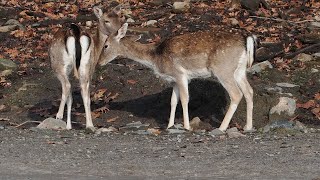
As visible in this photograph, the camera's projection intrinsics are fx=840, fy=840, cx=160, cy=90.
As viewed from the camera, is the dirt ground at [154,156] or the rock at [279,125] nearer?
the dirt ground at [154,156]

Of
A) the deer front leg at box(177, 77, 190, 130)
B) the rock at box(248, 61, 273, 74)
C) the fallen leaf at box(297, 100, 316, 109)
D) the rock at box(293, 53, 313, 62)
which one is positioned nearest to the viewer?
the deer front leg at box(177, 77, 190, 130)

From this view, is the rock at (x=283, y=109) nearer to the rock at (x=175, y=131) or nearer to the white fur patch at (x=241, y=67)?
the white fur patch at (x=241, y=67)

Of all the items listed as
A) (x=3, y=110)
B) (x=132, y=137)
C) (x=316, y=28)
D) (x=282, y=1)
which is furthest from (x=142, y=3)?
(x=132, y=137)

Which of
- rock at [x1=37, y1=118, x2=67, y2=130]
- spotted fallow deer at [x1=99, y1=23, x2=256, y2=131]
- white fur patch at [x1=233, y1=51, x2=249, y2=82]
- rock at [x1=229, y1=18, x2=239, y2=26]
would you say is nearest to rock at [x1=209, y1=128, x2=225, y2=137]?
spotted fallow deer at [x1=99, y1=23, x2=256, y2=131]

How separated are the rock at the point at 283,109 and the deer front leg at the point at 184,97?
166 cm

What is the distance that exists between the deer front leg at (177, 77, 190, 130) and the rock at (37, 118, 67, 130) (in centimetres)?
194

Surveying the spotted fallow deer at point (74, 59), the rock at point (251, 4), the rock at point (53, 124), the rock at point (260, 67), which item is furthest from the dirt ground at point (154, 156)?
the rock at point (251, 4)

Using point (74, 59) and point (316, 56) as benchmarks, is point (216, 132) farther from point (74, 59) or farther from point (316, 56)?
point (316, 56)

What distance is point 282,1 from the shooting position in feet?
75.2

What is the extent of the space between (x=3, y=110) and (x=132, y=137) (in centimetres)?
402

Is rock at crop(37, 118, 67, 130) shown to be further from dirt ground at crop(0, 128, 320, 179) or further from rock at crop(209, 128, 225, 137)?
rock at crop(209, 128, 225, 137)

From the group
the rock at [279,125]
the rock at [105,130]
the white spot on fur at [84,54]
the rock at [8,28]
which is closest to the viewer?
the rock at [279,125]

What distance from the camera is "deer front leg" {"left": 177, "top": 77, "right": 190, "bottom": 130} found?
43.8 feet

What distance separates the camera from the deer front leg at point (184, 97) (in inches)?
526
